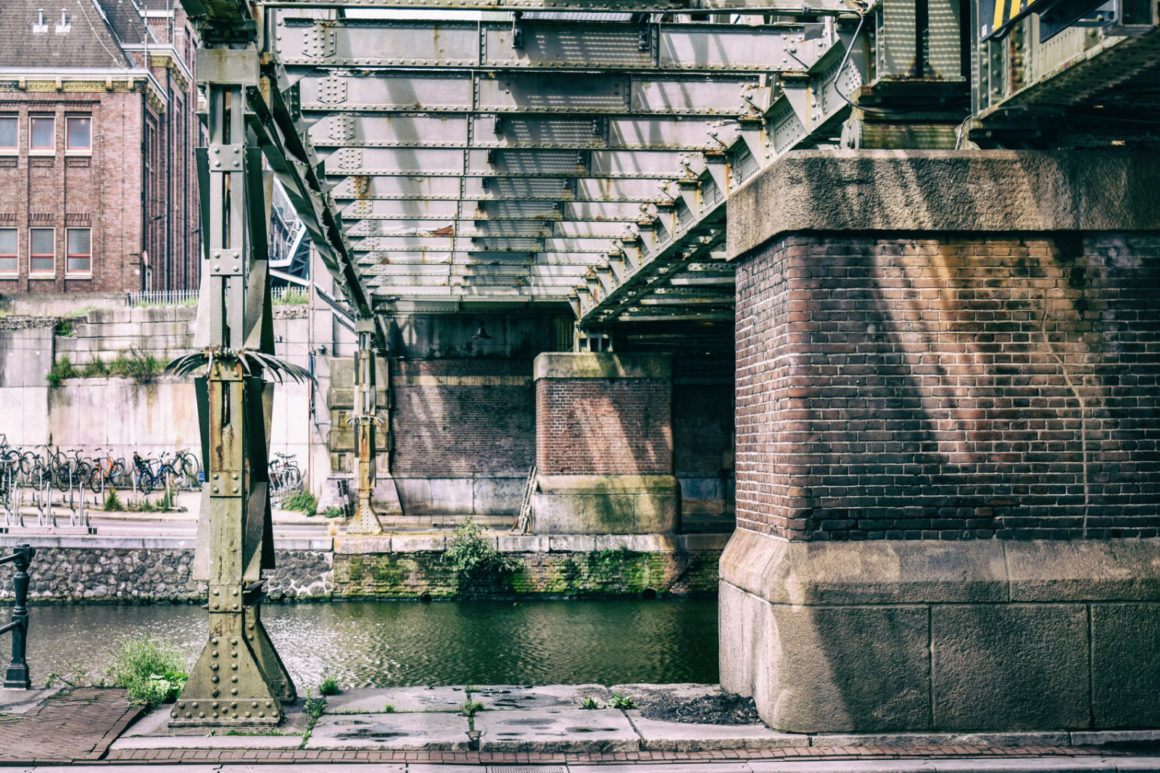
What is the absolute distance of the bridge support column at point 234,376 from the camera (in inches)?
285

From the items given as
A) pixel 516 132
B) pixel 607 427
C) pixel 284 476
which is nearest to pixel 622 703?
pixel 516 132

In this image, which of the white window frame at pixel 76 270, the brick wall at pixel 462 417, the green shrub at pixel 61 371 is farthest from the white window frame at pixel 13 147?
the brick wall at pixel 462 417

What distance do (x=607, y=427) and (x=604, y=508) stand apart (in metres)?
1.63

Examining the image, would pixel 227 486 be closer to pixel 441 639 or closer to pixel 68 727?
pixel 68 727

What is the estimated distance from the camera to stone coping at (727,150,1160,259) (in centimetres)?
659

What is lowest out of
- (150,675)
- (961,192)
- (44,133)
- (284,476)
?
(150,675)

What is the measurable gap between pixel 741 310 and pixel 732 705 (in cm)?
267

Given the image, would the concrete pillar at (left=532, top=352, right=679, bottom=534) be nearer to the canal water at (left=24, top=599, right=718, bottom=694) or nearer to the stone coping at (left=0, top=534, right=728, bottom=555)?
the stone coping at (left=0, top=534, right=728, bottom=555)

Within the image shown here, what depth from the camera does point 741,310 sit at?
7.77 m

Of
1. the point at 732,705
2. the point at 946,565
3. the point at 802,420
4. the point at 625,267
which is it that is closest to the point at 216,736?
the point at 732,705

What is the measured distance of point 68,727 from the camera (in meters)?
6.67

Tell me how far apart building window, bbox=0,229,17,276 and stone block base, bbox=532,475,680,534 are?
23.3m

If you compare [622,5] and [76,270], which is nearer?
[622,5]

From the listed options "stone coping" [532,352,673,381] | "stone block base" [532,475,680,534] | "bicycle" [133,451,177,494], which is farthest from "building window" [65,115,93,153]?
"stone block base" [532,475,680,534]
